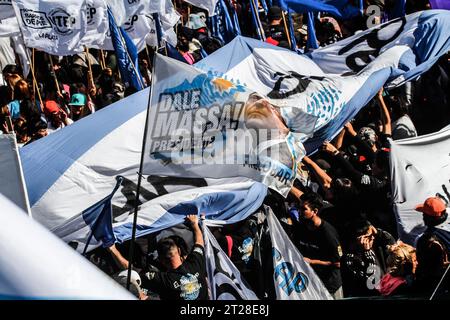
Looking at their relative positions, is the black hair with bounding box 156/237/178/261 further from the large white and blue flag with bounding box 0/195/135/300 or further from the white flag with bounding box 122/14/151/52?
the white flag with bounding box 122/14/151/52

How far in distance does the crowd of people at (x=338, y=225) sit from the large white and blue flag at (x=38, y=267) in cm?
405

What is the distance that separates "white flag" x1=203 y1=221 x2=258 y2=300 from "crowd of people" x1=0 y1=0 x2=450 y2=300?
0.06 meters

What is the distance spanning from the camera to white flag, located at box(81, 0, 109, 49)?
39.8 ft

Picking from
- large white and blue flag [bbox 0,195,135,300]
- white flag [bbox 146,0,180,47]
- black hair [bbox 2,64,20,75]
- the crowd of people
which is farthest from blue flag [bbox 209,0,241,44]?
large white and blue flag [bbox 0,195,135,300]

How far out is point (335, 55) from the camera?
34.7 ft

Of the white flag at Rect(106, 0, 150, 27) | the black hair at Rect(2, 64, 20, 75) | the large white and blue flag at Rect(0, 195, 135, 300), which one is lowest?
the black hair at Rect(2, 64, 20, 75)

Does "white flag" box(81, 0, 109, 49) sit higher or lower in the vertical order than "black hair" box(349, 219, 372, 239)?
lower

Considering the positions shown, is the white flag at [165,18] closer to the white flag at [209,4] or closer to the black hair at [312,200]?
the white flag at [209,4]

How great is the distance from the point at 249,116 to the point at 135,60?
6636 millimetres

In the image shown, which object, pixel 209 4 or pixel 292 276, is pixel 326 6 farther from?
pixel 292 276
